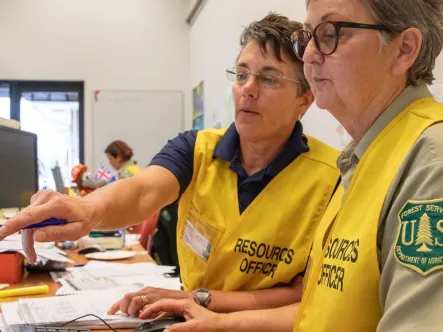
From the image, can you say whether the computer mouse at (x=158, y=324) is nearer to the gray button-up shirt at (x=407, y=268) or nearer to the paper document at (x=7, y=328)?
the paper document at (x=7, y=328)

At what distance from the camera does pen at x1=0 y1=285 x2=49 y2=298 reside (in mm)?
1465

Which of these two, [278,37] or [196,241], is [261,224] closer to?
[196,241]

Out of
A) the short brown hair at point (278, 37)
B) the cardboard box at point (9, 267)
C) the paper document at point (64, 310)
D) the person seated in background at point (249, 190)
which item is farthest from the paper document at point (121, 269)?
the short brown hair at point (278, 37)

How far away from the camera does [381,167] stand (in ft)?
2.46

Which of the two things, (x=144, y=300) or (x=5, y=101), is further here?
(x=5, y=101)

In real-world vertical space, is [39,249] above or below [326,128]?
below

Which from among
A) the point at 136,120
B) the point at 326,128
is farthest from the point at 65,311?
the point at 136,120

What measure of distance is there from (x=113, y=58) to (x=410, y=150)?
5.99 m

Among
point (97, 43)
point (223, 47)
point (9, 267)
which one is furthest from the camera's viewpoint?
point (97, 43)

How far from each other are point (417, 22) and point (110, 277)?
1368mm

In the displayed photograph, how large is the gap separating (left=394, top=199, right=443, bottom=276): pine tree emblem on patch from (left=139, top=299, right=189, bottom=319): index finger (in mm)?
667

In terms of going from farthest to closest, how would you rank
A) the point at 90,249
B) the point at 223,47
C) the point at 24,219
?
the point at 223,47, the point at 90,249, the point at 24,219

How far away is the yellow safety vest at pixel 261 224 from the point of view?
1247mm

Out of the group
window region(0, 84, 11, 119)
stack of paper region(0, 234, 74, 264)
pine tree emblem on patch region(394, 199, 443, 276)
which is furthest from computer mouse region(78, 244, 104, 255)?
window region(0, 84, 11, 119)
